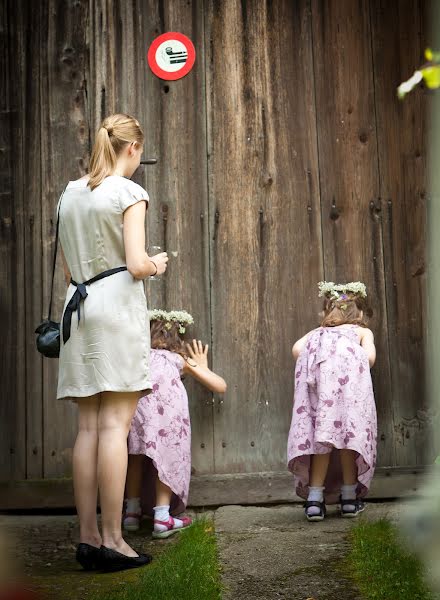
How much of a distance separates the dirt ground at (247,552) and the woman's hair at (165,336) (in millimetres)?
825

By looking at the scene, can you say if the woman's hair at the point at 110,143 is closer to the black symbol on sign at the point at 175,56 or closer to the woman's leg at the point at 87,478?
the woman's leg at the point at 87,478

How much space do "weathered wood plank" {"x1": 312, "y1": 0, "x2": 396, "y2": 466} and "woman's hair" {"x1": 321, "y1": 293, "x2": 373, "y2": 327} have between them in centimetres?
25

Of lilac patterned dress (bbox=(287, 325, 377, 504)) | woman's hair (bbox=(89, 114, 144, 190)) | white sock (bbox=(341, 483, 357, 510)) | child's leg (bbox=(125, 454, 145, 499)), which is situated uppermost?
woman's hair (bbox=(89, 114, 144, 190))

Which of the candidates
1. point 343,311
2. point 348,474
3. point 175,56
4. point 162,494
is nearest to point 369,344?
point 343,311

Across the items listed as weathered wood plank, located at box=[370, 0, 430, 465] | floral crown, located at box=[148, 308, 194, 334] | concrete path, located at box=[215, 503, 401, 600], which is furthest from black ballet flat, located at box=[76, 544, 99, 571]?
weathered wood plank, located at box=[370, 0, 430, 465]

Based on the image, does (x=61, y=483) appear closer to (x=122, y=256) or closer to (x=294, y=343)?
(x=294, y=343)

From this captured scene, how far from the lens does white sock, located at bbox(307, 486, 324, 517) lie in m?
3.79

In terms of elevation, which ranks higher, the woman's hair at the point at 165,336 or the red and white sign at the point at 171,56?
the red and white sign at the point at 171,56

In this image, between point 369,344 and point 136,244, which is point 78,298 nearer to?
point 136,244

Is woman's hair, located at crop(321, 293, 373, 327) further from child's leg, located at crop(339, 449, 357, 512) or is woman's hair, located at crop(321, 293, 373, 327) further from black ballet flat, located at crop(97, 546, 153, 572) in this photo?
black ballet flat, located at crop(97, 546, 153, 572)

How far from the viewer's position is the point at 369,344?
13.4 ft

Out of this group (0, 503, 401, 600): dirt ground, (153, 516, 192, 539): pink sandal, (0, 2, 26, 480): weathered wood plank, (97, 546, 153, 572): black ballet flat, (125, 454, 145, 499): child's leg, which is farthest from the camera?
(0, 2, 26, 480): weathered wood plank

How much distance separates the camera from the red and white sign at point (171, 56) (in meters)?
4.52

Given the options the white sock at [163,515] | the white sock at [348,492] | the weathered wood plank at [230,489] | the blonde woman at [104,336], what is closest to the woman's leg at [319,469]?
the white sock at [348,492]
